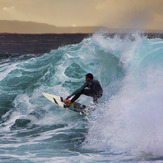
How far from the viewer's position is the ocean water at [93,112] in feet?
22.5

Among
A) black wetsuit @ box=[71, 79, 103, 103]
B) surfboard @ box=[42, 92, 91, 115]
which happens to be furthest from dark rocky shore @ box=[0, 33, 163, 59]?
surfboard @ box=[42, 92, 91, 115]

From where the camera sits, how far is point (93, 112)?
9.31 meters

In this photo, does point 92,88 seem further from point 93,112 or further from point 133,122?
point 133,122

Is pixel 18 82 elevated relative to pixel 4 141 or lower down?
elevated

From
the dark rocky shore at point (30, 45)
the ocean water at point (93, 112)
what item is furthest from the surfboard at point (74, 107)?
the dark rocky shore at point (30, 45)

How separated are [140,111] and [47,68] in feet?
32.5

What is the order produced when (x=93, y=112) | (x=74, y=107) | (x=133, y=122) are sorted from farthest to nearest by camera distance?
1. (x=74, y=107)
2. (x=93, y=112)
3. (x=133, y=122)

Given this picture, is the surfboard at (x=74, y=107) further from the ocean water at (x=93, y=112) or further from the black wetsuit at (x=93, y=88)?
the black wetsuit at (x=93, y=88)

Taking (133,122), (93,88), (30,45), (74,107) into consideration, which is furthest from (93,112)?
(30,45)

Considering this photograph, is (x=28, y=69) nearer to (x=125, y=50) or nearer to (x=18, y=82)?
(x=18, y=82)

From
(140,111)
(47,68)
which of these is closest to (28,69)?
(47,68)

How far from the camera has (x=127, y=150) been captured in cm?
684

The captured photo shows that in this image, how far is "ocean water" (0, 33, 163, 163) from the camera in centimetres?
686

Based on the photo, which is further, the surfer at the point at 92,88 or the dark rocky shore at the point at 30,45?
the dark rocky shore at the point at 30,45
